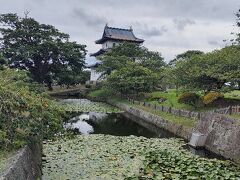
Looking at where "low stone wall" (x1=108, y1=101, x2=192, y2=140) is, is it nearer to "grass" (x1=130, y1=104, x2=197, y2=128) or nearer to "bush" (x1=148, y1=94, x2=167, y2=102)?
"grass" (x1=130, y1=104, x2=197, y2=128)

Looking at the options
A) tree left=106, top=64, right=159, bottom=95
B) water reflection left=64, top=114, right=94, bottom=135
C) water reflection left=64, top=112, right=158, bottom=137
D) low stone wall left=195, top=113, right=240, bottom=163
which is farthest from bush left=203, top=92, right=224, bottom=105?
tree left=106, top=64, right=159, bottom=95

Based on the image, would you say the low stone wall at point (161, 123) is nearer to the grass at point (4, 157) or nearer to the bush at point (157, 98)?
the bush at point (157, 98)

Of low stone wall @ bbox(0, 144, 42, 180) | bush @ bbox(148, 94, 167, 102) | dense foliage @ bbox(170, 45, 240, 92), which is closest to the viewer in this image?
low stone wall @ bbox(0, 144, 42, 180)

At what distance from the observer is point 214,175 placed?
39.5ft

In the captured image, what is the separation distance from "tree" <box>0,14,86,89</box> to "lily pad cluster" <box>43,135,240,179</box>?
3563 centimetres

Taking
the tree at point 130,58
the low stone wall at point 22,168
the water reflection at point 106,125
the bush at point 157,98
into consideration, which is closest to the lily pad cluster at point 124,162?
the low stone wall at point 22,168

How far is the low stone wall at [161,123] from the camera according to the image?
21.0 m

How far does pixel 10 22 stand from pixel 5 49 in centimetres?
484

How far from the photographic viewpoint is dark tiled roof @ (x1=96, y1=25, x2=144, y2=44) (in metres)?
64.4

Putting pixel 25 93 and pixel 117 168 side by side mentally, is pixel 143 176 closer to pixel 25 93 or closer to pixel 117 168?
pixel 117 168

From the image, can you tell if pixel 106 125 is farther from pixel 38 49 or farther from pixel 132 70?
pixel 38 49

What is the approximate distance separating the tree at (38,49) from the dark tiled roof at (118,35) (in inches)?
420

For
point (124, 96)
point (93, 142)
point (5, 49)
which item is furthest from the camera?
point (5, 49)

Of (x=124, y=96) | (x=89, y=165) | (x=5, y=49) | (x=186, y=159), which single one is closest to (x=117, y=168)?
(x=89, y=165)
